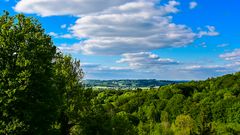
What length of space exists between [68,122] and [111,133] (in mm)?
6055

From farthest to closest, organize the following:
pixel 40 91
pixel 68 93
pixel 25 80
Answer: pixel 68 93 < pixel 40 91 < pixel 25 80

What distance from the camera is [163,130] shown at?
520 ft

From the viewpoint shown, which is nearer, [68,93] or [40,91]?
[40,91]

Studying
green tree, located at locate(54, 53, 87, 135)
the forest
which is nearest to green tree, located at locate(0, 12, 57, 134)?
the forest

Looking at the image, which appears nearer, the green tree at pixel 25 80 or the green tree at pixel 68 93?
the green tree at pixel 25 80

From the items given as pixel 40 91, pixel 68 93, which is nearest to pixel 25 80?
pixel 40 91

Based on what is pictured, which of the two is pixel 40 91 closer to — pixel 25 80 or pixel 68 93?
pixel 25 80

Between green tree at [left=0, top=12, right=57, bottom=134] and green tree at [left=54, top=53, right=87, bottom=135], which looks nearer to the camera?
green tree at [left=0, top=12, right=57, bottom=134]

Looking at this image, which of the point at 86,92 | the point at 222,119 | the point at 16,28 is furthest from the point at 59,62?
the point at 222,119

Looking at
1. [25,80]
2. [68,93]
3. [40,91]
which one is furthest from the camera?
[68,93]

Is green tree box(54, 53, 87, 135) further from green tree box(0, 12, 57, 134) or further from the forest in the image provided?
green tree box(0, 12, 57, 134)

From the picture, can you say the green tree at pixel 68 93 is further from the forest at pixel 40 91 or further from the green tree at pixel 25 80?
the green tree at pixel 25 80

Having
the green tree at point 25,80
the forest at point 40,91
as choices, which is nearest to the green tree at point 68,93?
the forest at point 40,91

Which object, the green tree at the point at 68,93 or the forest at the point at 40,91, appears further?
the green tree at the point at 68,93
